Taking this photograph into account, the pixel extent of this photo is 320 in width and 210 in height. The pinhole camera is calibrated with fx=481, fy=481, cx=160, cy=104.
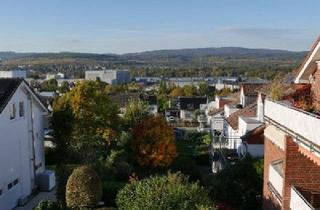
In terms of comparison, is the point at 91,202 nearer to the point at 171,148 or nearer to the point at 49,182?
the point at 49,182

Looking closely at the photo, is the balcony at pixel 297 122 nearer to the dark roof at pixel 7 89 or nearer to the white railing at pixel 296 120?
the white railing at pixel 296 120

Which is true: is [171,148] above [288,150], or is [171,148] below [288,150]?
below


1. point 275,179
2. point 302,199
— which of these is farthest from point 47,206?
point 302,199

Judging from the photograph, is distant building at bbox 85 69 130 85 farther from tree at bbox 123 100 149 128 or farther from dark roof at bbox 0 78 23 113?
dark roof at bbox 0 78 23 113

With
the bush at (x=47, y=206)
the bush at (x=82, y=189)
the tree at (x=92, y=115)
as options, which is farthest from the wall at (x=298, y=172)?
the tree at (x=92, y=115)

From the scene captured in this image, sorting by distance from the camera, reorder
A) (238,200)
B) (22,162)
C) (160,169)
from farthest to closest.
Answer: (160,169)
(22,162)
(238,200)

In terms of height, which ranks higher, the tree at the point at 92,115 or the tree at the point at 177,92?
the tree at the point at 92,115

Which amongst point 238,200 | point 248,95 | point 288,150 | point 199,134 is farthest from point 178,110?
point 288,150

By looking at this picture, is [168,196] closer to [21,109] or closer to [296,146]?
[296,146]
